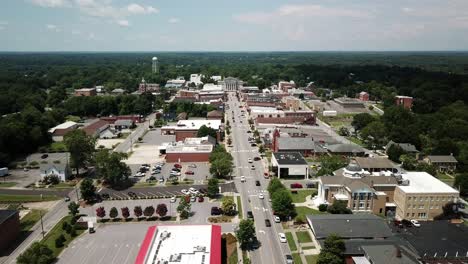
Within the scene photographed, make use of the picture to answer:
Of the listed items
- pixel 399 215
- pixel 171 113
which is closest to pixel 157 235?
pixel 399 215

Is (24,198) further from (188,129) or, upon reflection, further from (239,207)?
(188,129)

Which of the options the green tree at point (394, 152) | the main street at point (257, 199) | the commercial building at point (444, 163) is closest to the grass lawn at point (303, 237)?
the main street at point (257, 199)

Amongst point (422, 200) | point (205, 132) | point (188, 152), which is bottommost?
point (422, 200)

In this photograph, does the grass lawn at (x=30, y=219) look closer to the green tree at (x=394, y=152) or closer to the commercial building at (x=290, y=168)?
the commercial building at (x=290, y=168)

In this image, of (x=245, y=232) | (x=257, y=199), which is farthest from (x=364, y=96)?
(x=245, y=232)

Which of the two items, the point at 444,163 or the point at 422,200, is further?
the point at 444,163

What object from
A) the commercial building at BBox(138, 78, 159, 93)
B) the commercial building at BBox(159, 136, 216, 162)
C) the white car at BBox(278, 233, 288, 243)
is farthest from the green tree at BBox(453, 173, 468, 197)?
the commercial building at BBox(138, 78, 159, 93)
